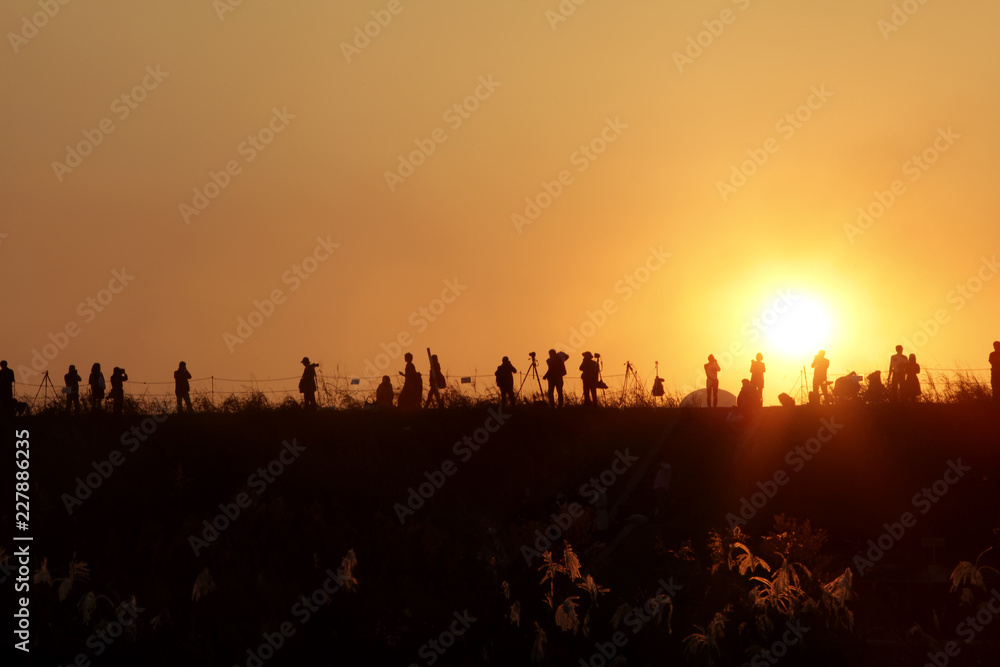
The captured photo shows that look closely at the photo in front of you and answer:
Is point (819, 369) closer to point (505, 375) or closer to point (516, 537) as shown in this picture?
point (505, 375)

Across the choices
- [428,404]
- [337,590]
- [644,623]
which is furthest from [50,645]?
[428,404]

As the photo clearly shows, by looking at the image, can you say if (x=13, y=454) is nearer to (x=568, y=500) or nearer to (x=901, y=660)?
(x=568, y=500)

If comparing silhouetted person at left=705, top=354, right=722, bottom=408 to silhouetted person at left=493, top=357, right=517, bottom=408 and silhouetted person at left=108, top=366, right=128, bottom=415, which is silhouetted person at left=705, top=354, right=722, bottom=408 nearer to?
silhouetted person at left=493, top=357, right=517, bottom=408

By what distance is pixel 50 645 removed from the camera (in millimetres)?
28500

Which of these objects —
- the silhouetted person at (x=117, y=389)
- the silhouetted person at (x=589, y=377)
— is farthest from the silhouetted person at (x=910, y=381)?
the silhouetted person at (x=117, y=389)

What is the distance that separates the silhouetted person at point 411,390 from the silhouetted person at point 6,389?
36.4 ft

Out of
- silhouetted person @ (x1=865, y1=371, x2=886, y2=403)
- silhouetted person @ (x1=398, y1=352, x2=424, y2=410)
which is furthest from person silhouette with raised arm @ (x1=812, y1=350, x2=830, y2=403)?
silhouetted person @ (x1=398, y1=352, x2=424, y2=410)

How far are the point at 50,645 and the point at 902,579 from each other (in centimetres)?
1715

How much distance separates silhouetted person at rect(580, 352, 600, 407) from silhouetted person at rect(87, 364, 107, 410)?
45.2ft

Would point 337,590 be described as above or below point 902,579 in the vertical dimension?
below

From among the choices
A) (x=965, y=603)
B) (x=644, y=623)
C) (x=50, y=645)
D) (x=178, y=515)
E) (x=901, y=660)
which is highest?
(x=965, y=603)

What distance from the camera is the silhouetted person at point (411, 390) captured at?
4044cm

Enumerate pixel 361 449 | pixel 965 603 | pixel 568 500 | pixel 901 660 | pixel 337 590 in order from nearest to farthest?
pixel 901 660 < pixel 965 603 < pixel 337 590 < pixel 568 500 < pixel 361 449

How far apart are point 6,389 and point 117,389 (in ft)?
10.2
